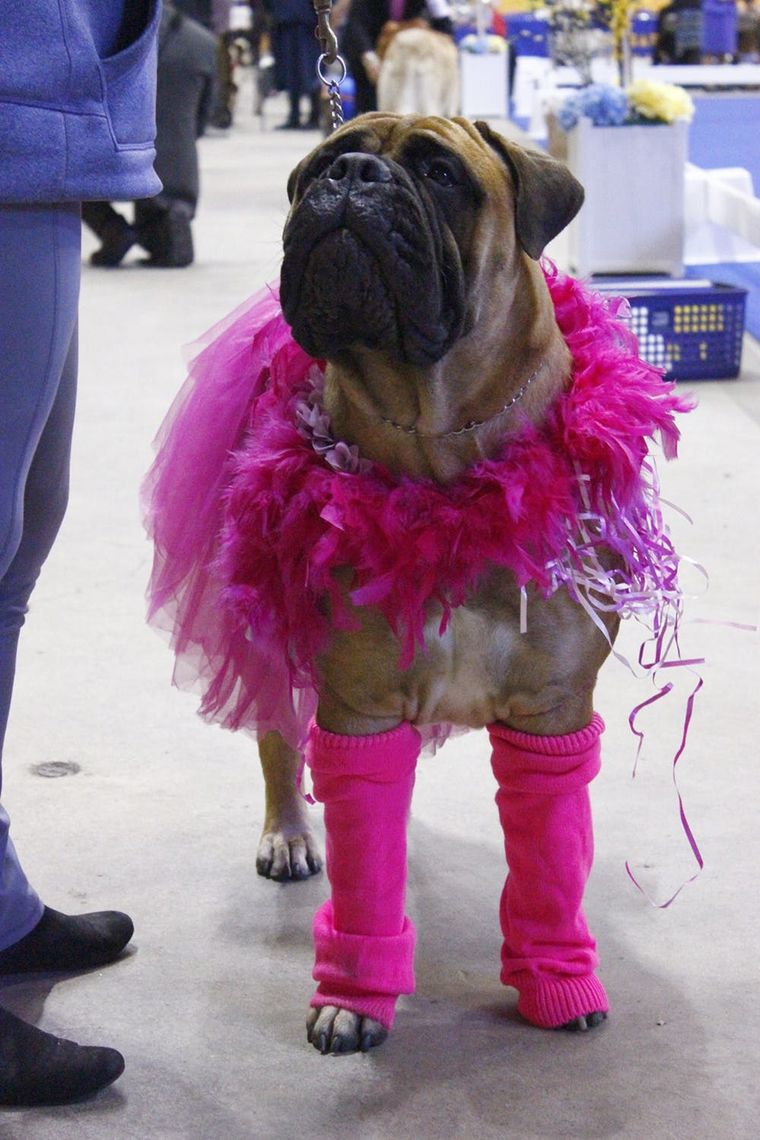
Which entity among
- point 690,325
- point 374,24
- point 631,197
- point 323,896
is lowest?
point 323,896

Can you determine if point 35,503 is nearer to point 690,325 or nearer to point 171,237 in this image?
point 690,325

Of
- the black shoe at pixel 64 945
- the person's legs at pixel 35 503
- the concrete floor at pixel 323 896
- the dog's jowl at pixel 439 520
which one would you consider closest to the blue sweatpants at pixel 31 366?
the person's legs at pixel 35 503

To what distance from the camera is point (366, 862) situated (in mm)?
1919

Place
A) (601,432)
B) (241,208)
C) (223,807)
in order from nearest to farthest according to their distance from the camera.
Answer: (601,432)
(223,807)
(241,208)

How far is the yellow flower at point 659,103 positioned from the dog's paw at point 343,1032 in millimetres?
5372

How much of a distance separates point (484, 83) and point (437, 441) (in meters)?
13.4

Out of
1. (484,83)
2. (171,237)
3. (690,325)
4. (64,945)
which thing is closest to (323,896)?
(64,945)

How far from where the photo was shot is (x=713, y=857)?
237 cm

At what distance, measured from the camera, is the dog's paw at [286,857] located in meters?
2.38

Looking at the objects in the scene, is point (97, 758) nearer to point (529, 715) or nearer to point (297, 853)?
point (297, 853)

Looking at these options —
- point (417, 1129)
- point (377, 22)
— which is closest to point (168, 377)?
point (417, 1129)

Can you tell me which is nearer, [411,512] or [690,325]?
[411,512]

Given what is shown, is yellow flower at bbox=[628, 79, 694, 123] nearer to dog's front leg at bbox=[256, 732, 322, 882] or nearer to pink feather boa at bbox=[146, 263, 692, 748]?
pink feather boa at bbox=[146, 263, 692, 748]

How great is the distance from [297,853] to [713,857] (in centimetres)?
67
